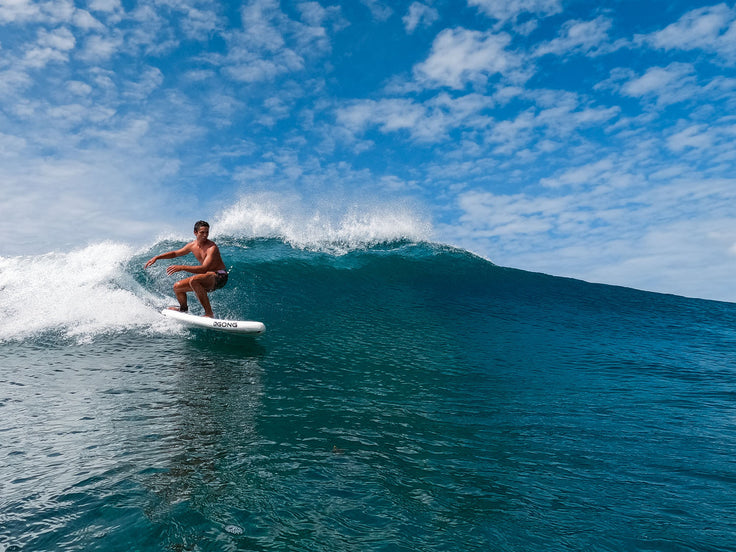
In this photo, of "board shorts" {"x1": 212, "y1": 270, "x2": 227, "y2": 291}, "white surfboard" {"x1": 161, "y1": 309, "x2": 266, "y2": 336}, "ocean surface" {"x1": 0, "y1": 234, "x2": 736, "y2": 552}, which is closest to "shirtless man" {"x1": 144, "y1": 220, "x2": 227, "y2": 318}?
"board shorts" {"x1": 212, "y1": 270, "x2": 227, "y2": 291}

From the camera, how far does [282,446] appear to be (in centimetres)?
420

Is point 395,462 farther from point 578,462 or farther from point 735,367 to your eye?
point 735,367

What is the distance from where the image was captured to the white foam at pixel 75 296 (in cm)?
961

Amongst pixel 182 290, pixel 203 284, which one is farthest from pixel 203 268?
pixel 182 290

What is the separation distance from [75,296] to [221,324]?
4.74m

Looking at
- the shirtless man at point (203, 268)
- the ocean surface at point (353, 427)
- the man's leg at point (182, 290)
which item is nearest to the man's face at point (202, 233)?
the shirtless man at point (203, 268)

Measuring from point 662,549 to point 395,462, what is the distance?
199cm

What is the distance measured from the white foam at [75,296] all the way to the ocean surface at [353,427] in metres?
0.08

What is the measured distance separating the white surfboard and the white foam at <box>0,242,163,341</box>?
0.76 metres

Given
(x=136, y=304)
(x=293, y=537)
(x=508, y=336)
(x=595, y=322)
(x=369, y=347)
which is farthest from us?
(x=595, y=322)

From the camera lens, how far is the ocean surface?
298 centimetres

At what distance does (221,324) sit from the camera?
348 inches

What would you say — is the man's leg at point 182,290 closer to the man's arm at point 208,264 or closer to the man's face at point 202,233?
the man's arm at point 208,264

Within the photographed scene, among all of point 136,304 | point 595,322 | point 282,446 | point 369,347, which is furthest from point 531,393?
point 136,304
